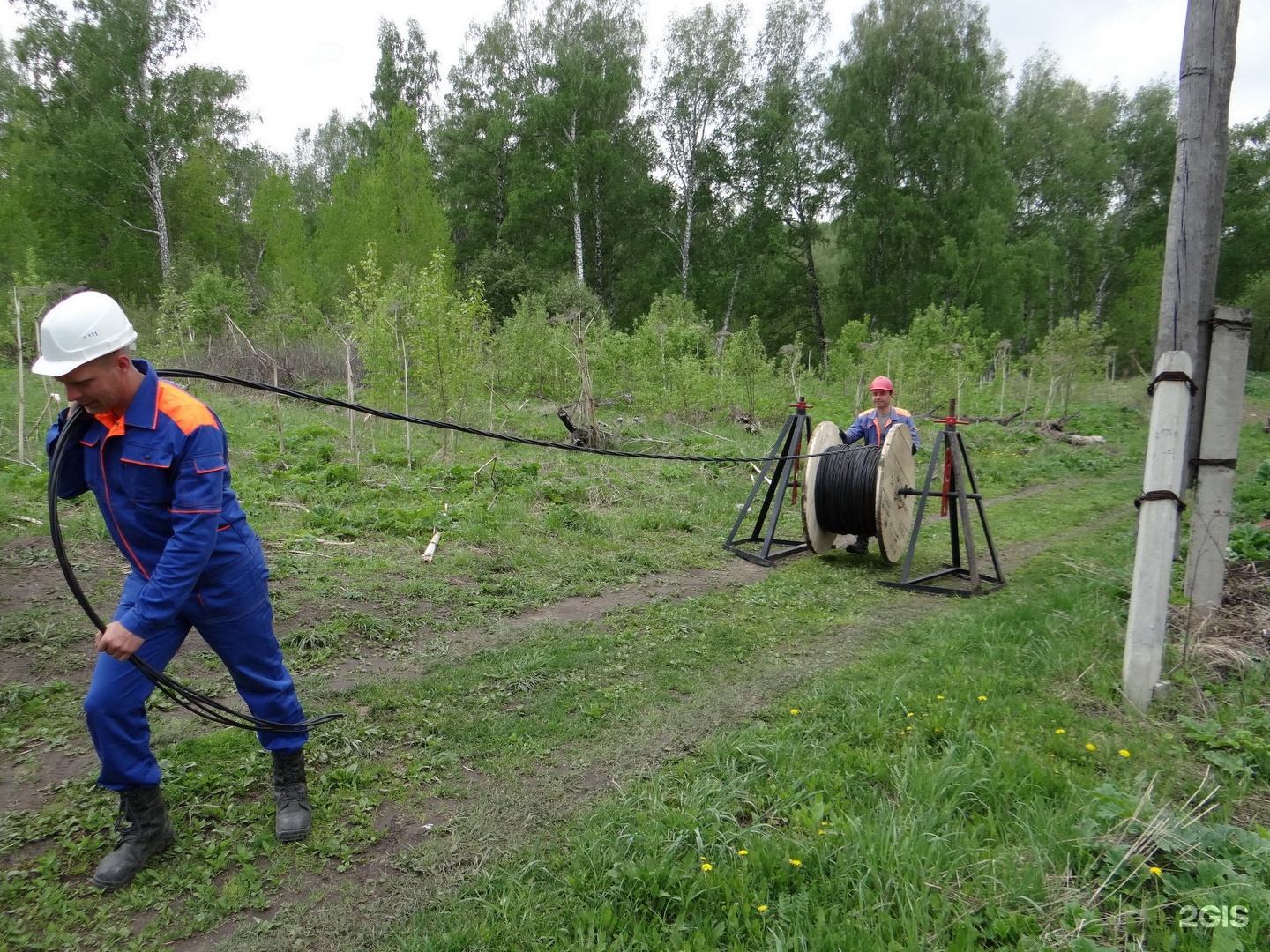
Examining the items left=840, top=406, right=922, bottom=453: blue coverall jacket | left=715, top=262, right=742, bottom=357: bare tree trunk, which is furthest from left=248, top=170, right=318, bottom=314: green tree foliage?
left=840, top=406, right=922, bottom=453: blue coverall jacket

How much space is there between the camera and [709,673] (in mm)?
4820

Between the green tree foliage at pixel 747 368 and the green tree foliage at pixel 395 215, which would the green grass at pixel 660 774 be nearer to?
the green tree foliage at pixel 747 368

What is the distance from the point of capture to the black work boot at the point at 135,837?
9.04 feet

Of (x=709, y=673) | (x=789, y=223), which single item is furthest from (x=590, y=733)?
(x=789, y=223)

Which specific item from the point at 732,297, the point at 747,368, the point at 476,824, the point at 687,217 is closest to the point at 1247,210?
the point at 732,297

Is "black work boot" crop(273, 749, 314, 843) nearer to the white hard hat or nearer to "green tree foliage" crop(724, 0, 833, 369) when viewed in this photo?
the white hard hat

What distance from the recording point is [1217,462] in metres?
4.90

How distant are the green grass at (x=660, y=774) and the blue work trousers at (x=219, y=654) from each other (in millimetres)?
424

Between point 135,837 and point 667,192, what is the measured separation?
34.9 meters

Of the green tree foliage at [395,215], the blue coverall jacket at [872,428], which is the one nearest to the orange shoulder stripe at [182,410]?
the blue coverall jacket at [872,428]

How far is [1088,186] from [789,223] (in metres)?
17.3

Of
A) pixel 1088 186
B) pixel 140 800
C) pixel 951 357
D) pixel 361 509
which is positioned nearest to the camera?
pixel 140 800

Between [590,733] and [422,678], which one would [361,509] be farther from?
[590,733]

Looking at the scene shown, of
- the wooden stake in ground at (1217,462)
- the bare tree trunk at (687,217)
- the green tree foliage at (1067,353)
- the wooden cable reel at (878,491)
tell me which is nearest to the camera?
the wooden stake in ground at (1217,462)
